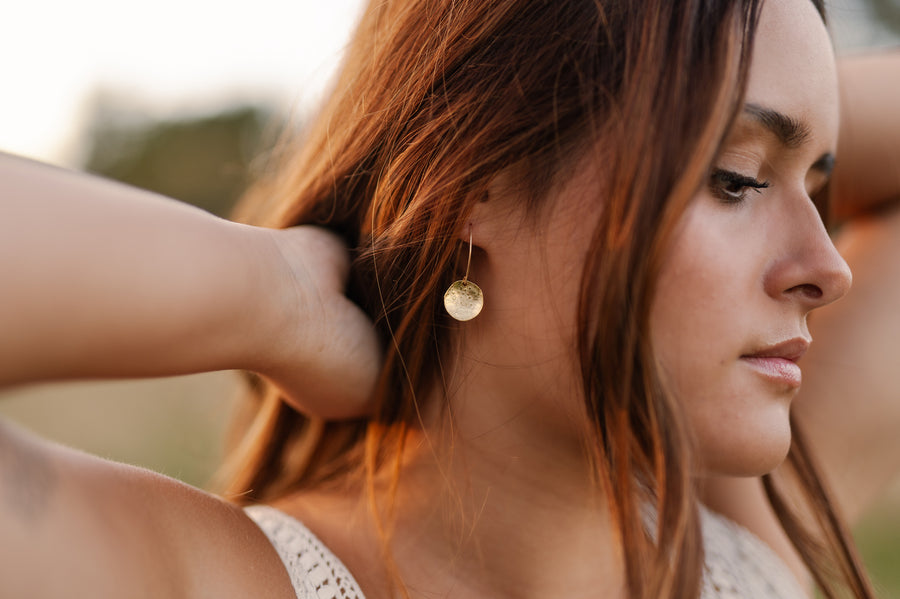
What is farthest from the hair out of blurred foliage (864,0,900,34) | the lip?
blurred foliage (864,0,900,34)

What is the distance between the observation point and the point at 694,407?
1.26m

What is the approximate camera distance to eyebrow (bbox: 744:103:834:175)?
3.83 ft

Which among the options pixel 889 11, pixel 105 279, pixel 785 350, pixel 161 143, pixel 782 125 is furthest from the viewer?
pixel 161 143

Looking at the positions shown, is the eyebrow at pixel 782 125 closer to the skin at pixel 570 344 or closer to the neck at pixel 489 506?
the skin at pixel 570 344

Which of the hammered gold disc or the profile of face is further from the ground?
the profile of face

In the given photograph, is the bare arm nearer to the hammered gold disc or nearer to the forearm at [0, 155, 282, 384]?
the forearm at [0, 155, 282, 384]

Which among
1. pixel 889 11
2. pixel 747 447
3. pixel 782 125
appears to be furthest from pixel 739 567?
pixel 889 11

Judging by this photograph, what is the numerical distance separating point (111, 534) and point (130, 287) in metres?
0.32

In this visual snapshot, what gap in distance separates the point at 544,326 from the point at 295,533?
618 millimetres

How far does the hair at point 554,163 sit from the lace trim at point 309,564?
169 millimetres

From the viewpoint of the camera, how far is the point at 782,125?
1.20 m

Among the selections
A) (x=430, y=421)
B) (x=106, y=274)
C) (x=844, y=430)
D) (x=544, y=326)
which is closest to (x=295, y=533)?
(x=430, y=421)

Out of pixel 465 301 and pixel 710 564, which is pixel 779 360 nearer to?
pixel 465 301

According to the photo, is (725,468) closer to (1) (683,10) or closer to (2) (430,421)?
(2) (430,421)
